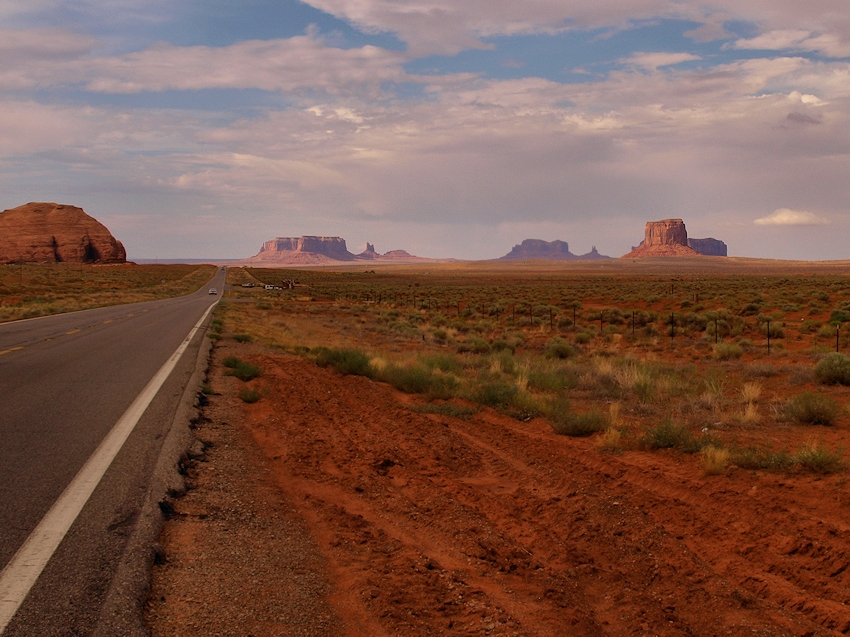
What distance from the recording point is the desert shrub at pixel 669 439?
786 cm

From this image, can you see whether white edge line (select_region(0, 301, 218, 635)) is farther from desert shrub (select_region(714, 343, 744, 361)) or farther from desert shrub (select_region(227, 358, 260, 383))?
desert shrub (select_region(714, 343, 744, 361))

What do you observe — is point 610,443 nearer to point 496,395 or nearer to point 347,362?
point 496,395

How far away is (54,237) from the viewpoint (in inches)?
6427

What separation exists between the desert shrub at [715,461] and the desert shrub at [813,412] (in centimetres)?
316

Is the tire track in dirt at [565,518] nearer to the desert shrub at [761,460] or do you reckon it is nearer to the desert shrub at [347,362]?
the desert shrub at [761,460]

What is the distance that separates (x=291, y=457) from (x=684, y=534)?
163 inches

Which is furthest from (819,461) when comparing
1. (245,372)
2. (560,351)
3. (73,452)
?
(560,351)

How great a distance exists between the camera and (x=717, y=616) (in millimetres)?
4164

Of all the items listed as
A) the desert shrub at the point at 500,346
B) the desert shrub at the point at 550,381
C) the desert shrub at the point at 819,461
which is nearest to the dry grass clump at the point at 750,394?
the desert shrub at the point at 550,381

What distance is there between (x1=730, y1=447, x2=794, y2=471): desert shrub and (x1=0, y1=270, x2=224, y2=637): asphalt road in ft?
20.2

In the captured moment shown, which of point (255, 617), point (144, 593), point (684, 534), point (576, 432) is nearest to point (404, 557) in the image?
point (255, 617)

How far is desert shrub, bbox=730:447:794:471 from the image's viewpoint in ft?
22.9

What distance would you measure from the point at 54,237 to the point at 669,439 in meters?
185

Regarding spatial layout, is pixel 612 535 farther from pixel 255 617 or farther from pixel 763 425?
pixel 763 425
